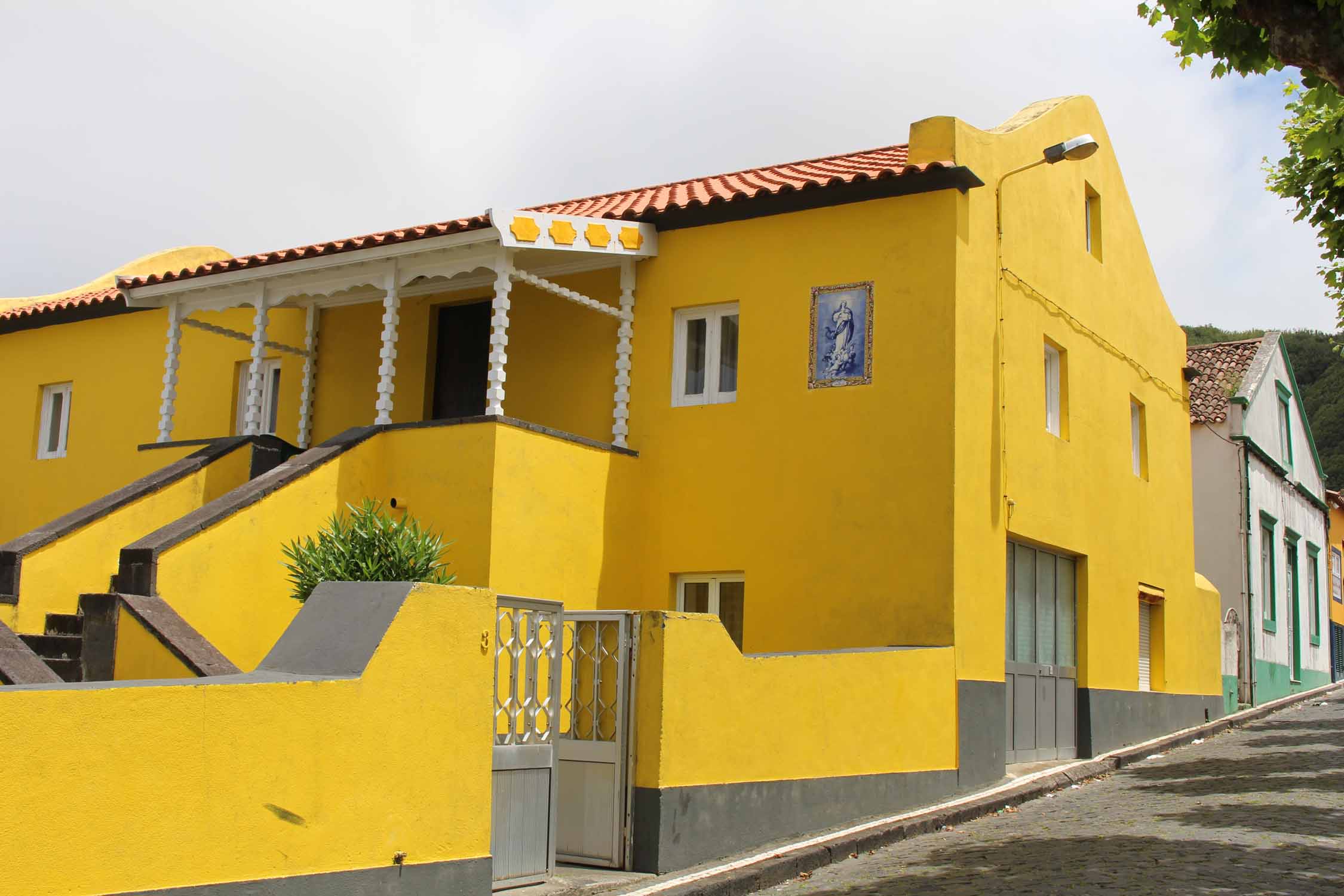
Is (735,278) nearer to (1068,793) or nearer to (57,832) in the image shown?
(1068,793)

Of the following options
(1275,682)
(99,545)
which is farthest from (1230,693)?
(99,545)

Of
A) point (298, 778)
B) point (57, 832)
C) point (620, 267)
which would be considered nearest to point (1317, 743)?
point (620, 267)

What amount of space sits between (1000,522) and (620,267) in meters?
4.80

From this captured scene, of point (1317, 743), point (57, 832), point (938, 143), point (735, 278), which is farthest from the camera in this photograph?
point (1317, 743)

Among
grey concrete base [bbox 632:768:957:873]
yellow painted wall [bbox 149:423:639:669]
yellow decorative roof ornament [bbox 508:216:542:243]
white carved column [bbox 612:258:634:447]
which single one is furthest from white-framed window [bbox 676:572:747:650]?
yellow decorative roof ornament [bbox 508:216:542:243]

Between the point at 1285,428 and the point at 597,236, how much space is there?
67.4 ft

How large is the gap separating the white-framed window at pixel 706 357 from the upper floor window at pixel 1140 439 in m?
7.28

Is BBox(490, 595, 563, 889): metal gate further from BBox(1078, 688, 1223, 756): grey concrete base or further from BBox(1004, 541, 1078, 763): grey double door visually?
BBox(1078, 688, 1223, 756): grey concrete base

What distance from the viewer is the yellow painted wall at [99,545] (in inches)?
461

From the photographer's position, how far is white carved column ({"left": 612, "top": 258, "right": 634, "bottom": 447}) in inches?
539

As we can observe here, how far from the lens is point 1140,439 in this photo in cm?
1847

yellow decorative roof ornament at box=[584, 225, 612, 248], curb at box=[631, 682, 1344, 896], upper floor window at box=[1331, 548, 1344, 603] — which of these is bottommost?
curb at box=[631, 682, 1344, 896]

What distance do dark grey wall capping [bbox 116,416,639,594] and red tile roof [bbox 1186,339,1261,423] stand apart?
14964mm

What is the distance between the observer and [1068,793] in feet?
42.7
